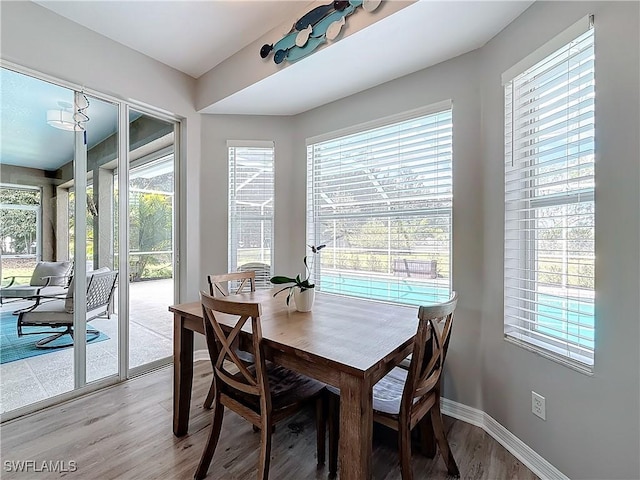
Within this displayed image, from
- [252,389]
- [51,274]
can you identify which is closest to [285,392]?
[252,389]

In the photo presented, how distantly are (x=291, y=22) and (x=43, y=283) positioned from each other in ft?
8.72

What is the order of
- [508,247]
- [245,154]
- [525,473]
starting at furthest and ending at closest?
[245,154]
[508,247]
[525,473]

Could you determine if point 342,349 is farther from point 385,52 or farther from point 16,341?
point 16,341

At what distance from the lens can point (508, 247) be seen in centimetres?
184

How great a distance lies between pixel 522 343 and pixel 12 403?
3.26m

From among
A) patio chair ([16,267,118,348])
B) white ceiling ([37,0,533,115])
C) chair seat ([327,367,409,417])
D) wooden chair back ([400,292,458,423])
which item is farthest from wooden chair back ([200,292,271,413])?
white ceiling ([37,0,533,115])

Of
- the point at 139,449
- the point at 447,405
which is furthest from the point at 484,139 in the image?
the point at 139,449

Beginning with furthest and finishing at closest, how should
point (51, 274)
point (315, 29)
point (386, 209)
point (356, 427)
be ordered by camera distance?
1. point (386, 209)
2. point (51, 274)
3. point (315, 29)
4. point (356, 427)

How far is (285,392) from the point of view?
60.6 inches

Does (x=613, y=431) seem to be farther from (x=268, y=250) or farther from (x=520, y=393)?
(x=268, y=250)

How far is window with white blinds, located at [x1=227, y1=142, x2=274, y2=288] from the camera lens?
314cm

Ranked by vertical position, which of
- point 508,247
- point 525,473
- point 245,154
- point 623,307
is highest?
point 245,154

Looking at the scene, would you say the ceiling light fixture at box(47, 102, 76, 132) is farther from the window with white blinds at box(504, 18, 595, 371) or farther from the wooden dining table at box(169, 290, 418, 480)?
the window with white blinds at box(504, 18, 595, 371)

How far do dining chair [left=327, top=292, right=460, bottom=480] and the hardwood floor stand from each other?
0.21m
